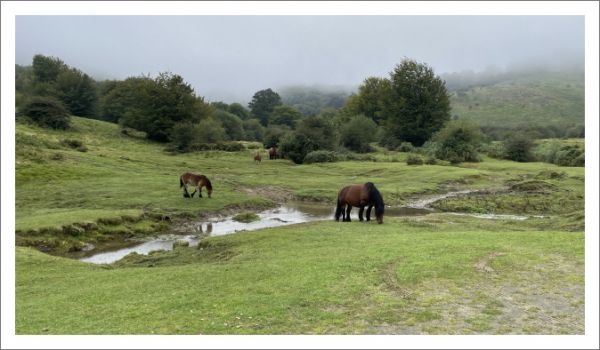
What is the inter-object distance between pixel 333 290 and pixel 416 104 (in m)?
73.1

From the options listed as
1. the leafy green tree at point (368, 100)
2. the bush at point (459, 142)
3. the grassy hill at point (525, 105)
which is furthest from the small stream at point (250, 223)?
the grassy hill at point (525, 105)

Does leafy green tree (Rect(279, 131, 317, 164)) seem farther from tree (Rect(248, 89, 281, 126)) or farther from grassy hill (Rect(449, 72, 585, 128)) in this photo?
grassy hill (Rect(449, 72, 585, 128))

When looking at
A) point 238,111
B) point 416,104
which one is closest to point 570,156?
point 416,104

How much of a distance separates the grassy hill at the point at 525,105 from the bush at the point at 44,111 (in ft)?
389

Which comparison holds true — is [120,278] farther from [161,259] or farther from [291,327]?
[291,327]

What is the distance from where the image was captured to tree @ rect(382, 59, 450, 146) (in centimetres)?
7719

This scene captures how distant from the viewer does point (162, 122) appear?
225 feet

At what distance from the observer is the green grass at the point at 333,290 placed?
781cm

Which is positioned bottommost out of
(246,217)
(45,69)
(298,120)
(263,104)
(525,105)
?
(246,217)

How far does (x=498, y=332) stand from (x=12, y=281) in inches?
326

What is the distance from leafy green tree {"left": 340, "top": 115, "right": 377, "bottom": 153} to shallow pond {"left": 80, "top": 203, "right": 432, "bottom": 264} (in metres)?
38.6

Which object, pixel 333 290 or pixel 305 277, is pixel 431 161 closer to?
pixel 305 277

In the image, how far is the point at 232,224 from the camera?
25.6 m

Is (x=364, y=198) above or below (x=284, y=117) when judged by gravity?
below
